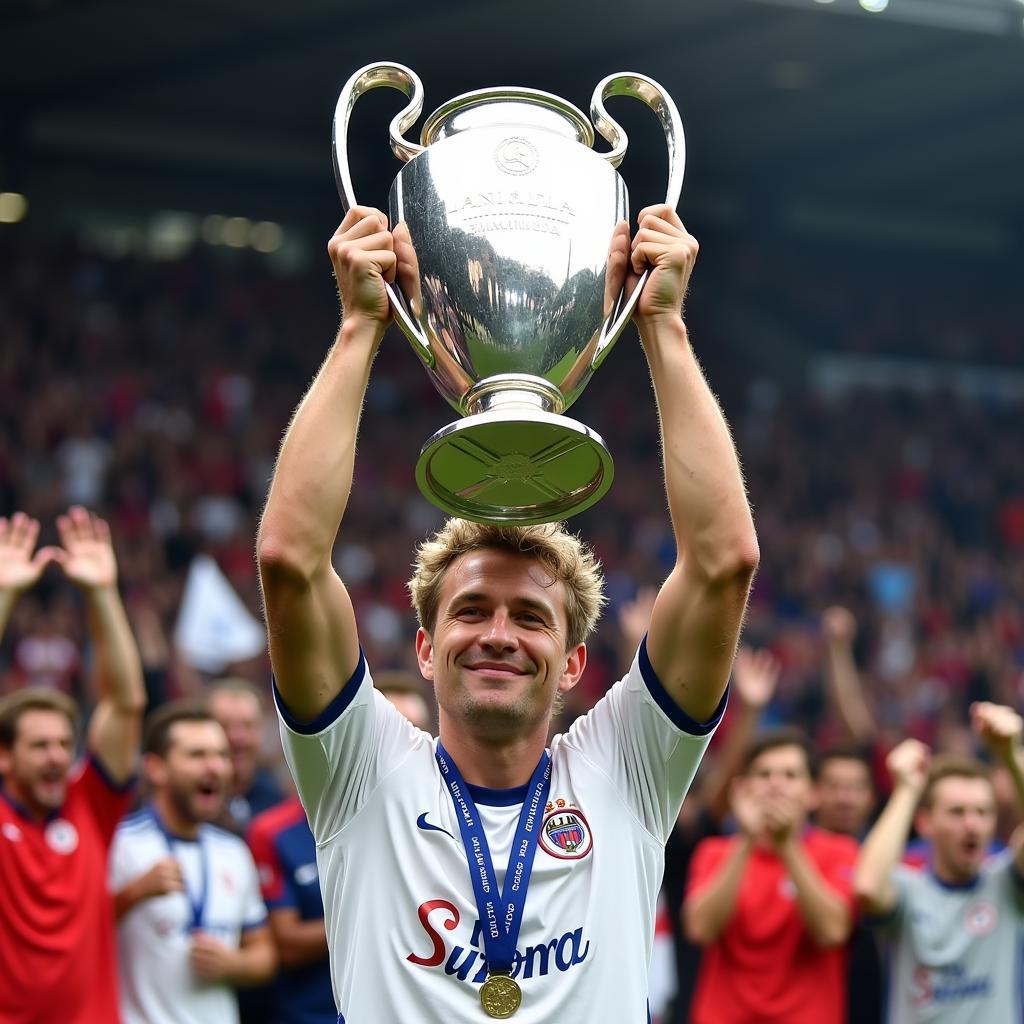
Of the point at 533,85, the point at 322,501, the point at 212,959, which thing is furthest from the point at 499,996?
the point at 533,85

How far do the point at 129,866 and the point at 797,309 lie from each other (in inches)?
731

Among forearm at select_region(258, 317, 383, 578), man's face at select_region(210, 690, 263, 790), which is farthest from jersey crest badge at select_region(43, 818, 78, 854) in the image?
forearm at select_region(258, 317, 383, 578)

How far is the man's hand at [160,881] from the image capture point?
4918 millimetres

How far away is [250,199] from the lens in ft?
65.9

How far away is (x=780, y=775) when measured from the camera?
18.3ft

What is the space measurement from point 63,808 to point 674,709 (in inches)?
114

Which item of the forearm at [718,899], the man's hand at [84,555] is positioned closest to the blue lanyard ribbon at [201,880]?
the man's hand at [84,555]

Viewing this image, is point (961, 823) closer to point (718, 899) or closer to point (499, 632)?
point (718, 899)

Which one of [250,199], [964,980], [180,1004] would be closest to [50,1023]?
[180,1004]

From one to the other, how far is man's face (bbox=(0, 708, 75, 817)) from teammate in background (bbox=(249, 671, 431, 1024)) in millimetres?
744

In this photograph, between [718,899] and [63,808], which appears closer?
[63,808]

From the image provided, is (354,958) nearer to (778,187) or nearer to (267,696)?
(267,696)

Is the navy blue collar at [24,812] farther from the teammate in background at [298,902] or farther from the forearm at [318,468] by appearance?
the forearm at [318,468]

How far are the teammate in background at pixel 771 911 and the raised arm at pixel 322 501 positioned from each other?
127 inches
